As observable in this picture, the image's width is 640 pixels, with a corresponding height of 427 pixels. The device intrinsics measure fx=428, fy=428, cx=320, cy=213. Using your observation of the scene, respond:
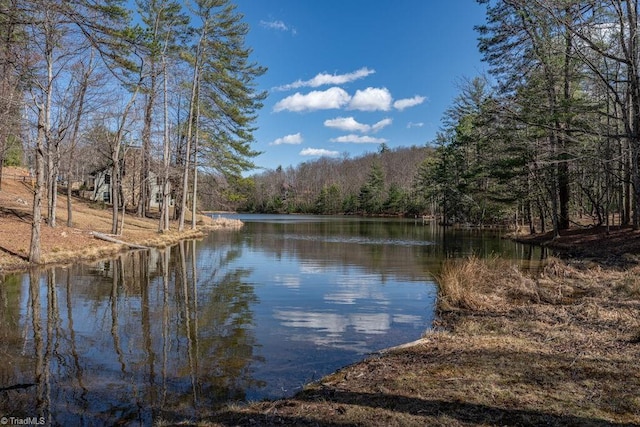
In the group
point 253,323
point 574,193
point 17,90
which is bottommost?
point 253,323

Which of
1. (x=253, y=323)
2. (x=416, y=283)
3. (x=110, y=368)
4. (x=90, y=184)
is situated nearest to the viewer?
(x=110, y=368)

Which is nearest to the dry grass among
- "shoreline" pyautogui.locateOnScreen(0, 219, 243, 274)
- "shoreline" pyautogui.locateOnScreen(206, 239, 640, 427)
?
"shoreline" pyautogui.locateOnScreen(0, 219, 243, 274)

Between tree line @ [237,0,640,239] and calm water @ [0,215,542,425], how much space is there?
211 inches

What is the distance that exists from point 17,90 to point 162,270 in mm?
12441

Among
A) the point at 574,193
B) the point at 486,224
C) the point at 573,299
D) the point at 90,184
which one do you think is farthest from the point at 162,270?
the point at 90,184

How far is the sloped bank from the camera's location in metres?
3.92

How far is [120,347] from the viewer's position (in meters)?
6.85

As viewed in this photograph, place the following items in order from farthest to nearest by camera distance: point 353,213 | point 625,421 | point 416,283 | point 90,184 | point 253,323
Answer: point 353,213 < point 90,184 < point 416,283 < point 253,323 < point 625,421

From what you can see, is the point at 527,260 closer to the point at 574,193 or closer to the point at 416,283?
the point at 416,283

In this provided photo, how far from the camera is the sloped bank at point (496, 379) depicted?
392 cm

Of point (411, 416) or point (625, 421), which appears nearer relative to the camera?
point (625, 421)

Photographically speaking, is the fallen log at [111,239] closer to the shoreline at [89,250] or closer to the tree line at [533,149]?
the shoreline at [89,250]

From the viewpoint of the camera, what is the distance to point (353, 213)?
94.4 meters

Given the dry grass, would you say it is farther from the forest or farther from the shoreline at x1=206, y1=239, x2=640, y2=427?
the shoreline at x1=206, y1=239, x2=640, y2=427
